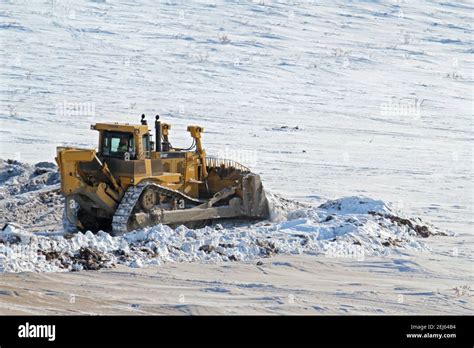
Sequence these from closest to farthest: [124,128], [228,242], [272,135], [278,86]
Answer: [228,242]
[124,128]
[272,135]
[278,86]

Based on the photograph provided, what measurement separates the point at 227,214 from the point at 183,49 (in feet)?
69.4

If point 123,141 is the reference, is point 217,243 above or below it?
below

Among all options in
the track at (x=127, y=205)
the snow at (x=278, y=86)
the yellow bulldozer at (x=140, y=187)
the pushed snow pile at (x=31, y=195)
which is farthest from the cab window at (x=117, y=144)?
the snow at (x=278, y=86)

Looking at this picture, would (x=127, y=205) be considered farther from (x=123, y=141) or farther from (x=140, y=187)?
(x=123, y=141)

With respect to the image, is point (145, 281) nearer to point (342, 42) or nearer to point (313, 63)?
point (313, 63)

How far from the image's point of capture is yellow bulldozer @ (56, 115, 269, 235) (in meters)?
13.9

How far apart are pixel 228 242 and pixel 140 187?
5.60ft

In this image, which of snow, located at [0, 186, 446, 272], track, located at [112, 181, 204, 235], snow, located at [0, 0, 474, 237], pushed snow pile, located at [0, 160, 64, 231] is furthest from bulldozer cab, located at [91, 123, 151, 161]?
snow, located at [0, 0, 474, 237]

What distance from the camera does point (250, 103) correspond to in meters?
30.0

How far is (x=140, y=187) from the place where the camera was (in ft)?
46.3
